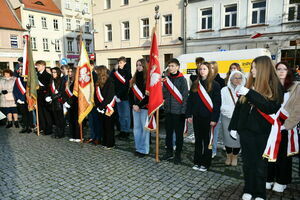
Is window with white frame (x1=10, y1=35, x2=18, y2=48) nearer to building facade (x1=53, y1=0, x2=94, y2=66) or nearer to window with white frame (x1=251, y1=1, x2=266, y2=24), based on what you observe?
building facade (x1=53, y1=0, x2=94, y2=66)

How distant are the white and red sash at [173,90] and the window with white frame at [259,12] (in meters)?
14.9

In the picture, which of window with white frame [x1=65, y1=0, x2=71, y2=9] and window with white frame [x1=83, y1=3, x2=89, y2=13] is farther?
window with white frame [x1=83, y1=3, x2=89, y2=13]

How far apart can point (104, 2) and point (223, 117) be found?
78.5ft

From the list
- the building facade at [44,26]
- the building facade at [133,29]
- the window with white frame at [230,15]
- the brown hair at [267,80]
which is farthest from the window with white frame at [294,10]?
the building facade at [44,26]

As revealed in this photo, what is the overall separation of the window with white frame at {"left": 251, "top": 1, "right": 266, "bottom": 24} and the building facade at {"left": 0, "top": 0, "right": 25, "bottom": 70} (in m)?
28.4

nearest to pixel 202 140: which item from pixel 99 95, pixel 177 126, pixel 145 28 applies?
pixel 177 126

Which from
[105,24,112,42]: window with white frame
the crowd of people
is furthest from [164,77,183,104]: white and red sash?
[105,24,112,42]: window with white frame

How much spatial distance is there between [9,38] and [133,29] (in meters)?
18.5

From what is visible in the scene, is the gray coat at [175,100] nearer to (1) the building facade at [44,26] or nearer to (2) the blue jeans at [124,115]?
(2) the blue jeans at [124,115]

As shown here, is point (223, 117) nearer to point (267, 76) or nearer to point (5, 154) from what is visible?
point (267, 76)

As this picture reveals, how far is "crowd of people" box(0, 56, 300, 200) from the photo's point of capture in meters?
3.00

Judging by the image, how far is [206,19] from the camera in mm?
18719

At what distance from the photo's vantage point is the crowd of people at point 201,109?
3.00 m

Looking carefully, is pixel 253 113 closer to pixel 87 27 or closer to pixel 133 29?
pixel 133 29
